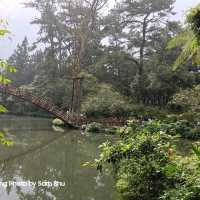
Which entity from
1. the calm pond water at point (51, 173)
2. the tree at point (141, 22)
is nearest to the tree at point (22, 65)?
the tree at point (141, 22)

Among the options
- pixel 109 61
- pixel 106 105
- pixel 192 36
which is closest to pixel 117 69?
pixel 109 61

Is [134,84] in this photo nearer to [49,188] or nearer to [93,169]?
[93,169]

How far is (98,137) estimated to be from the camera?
18016mm

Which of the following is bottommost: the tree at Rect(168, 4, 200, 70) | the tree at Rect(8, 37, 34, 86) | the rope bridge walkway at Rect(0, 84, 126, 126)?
the rope bridge walkway at Rect(0, 84, 126, 126)

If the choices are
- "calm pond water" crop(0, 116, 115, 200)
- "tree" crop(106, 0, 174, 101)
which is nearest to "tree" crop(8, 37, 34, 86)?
"tree" crop(106, 0, 174, 101)

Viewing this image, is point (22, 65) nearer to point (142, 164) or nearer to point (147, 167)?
point (142, 164)

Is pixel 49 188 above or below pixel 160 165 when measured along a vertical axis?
below

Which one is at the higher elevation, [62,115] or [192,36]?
[192,36]

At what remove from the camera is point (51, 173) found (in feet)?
30.2

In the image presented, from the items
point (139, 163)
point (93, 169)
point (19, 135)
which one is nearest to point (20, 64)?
point (19, 135)

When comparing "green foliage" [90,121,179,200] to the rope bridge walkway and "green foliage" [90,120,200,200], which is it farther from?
the rope bridge walkway

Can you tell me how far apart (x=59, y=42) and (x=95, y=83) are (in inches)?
416

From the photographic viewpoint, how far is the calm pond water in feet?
24.0

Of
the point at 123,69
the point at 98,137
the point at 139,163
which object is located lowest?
the point at 98,137
